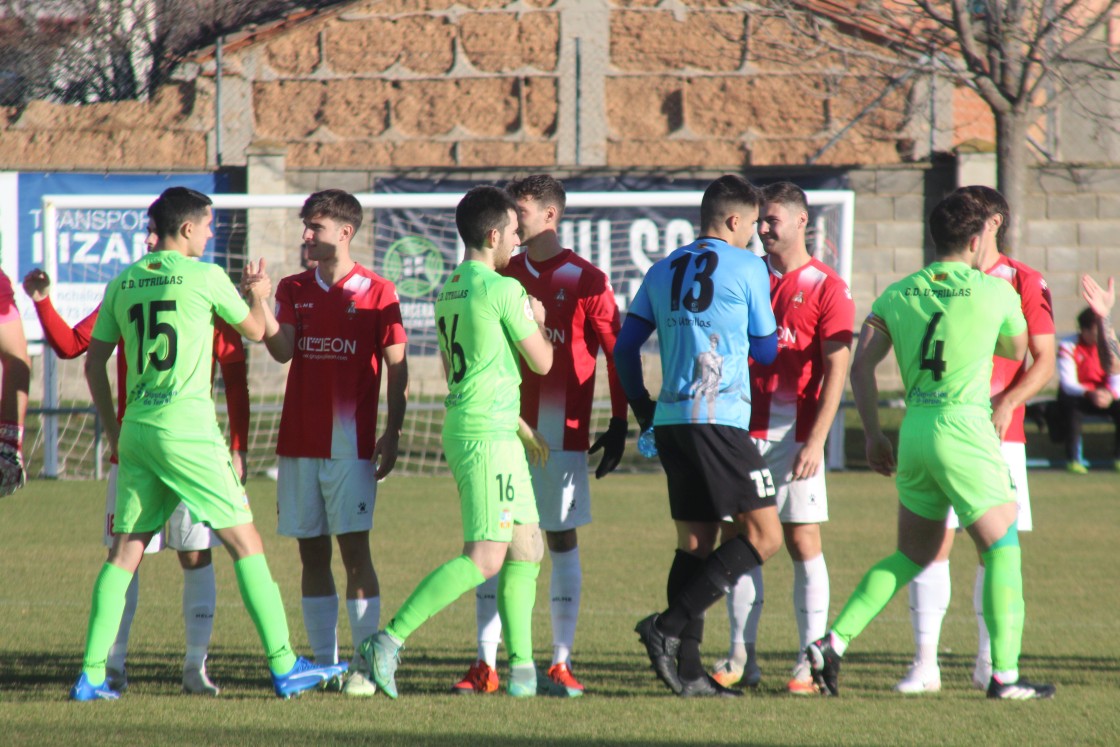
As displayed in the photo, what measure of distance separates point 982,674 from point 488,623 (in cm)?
211

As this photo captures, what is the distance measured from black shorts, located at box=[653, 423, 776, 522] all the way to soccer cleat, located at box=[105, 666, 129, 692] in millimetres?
2436

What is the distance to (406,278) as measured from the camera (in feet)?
49.7

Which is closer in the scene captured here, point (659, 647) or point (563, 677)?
point (659, 647)

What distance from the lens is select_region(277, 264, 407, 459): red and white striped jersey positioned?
18.6 feet

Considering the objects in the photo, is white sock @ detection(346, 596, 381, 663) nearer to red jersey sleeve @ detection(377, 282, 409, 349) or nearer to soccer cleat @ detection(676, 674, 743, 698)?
red jersey sleeve @ detection(377, 282, 409, 349)

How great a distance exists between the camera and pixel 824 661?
17.0 ft

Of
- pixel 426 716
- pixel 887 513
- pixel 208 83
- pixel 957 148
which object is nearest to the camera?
pixel 426 716

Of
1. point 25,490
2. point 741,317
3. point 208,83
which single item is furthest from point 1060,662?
point 208,83

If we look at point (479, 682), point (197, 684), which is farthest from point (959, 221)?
point (197, 684)

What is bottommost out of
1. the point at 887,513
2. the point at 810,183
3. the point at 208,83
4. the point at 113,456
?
the point at 887,513

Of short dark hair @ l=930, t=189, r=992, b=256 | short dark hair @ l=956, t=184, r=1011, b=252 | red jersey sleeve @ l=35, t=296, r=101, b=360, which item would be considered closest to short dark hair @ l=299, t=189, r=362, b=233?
red jersey sleeve @ l=35, t=296, r=101, b=360

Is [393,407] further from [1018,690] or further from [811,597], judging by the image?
[1018,690]

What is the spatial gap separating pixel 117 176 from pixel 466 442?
1348 cm

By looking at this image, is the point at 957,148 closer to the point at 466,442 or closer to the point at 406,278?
the point at 406,278
